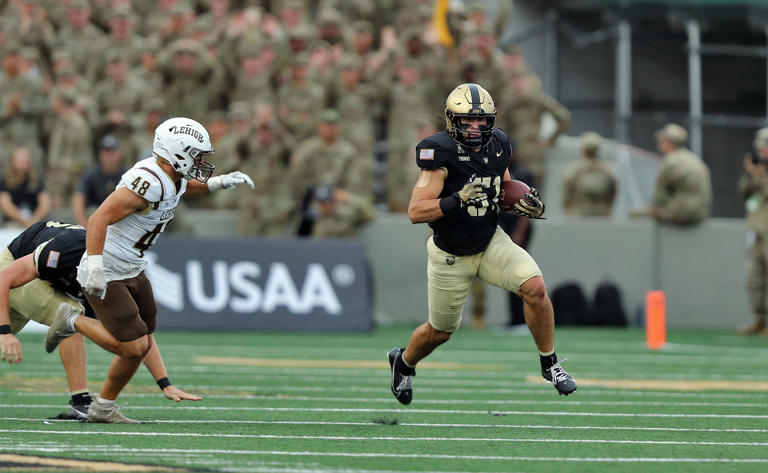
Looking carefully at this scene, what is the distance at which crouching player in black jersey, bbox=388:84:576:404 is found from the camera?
7906 mm

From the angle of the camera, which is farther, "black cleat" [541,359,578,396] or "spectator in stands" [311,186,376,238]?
"spectator in stands" [311,186,376,238]

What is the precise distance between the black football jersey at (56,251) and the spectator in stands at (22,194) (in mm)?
6796

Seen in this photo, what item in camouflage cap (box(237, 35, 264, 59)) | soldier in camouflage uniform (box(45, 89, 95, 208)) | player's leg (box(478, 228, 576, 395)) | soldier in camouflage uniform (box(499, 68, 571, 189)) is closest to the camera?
player's leg (box(478, 228, 576, 395))

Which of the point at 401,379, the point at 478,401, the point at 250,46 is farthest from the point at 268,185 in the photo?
the point at 401,379

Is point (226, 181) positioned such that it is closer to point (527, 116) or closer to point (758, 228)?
point (527, 116)

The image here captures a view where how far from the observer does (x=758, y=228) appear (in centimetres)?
1591

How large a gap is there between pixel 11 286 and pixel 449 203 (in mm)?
2432

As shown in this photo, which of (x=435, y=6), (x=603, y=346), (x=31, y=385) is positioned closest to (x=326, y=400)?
(x=31, y=385)

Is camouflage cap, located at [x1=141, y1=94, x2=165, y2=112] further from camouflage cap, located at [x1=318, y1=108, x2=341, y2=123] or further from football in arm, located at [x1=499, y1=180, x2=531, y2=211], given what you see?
football in arm, located at [x1=499, y1=180, x2=531, y2=211]

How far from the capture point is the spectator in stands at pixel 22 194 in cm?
1463

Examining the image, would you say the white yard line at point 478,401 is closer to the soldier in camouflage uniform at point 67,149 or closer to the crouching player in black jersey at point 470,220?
the crouching player in black jersey at point 470,220

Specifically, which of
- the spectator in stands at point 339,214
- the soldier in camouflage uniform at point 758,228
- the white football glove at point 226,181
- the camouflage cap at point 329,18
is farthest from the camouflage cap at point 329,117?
the white football glove at point 226,181

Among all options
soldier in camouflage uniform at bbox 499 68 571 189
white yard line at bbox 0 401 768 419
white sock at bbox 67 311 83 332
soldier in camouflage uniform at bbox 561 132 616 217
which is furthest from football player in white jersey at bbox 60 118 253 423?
soldier in camouflage uniform at bbox 561 132 616 217

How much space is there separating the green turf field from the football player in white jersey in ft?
1.27
